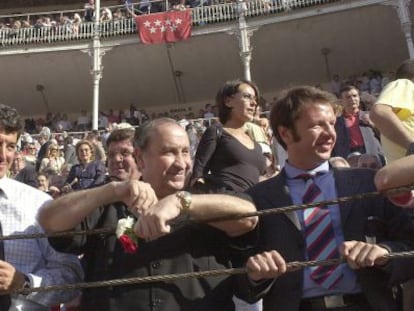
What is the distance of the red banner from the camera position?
62.6 ft

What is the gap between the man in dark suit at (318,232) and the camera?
2.11 metres

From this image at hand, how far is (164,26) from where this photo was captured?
19.1 metres

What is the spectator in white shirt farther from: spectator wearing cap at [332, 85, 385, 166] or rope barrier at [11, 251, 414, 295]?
spectator wearing cap at [332, 85, 385, 166]

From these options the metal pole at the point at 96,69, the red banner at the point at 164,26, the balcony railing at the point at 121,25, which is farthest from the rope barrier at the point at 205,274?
the metal pole at the point at 96,69

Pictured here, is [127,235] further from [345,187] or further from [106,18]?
[106,18]

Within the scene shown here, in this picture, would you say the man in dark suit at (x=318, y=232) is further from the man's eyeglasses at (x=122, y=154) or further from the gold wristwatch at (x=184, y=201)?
the man's eyeglasses at (x=122, y=154)

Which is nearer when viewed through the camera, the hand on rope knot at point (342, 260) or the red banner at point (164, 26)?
the hand on rope knot at point (342, 260)

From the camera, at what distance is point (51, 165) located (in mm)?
9922

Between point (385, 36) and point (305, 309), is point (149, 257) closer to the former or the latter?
point (305, 309)

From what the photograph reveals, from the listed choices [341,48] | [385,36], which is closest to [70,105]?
[341,48]

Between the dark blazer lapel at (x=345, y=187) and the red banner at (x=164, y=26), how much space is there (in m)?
17.2

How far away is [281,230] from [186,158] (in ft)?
1.57

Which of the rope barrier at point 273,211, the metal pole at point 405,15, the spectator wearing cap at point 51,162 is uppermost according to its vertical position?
the metal pole at point 405,15

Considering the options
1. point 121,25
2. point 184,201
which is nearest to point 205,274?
point 184,201
